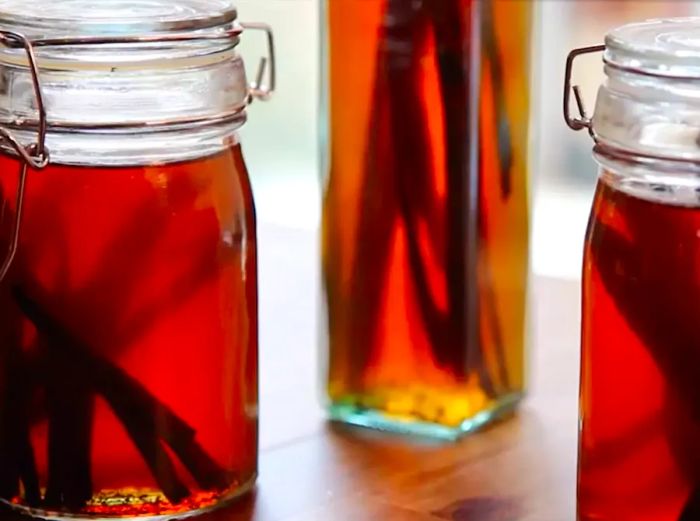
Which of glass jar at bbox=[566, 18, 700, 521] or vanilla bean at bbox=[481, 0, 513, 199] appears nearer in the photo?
glass jar at bbox=[566, 18, 700, 521]

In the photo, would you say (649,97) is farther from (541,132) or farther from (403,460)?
(541,132)

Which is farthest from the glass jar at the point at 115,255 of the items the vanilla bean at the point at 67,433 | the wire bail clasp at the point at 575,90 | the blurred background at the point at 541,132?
the blurred background at the point at 541,132

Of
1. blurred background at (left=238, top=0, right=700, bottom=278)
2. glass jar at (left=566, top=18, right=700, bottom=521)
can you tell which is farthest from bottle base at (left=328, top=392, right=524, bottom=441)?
blurred background at (left=238, top=0, right=700, bottom=278)

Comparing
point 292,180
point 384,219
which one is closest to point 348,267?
point 384,219

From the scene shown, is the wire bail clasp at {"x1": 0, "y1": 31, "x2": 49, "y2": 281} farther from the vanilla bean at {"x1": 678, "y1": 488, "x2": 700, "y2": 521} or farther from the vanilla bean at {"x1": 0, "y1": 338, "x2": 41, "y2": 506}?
the vanilla bean at {"x1": 678, "y1": 488, "x2": 700, "y2": 521}

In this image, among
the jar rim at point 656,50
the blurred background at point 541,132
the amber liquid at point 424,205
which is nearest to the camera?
the jar rim at point 656,50

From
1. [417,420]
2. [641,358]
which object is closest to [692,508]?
[641,358]

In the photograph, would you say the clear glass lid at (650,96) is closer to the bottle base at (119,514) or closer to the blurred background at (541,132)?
the bottle base at (119,514)
